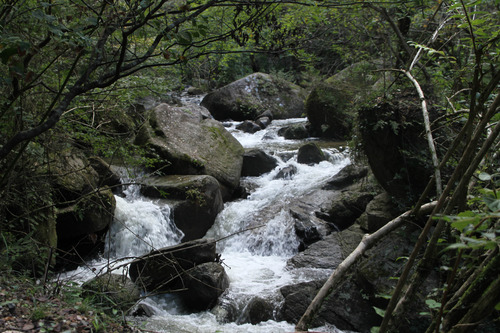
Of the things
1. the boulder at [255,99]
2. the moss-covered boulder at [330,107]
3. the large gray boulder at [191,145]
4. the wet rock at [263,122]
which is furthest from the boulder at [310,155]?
the boulder at [255,99]

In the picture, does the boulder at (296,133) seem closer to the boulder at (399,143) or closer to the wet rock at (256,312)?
the boulder at (399,143)

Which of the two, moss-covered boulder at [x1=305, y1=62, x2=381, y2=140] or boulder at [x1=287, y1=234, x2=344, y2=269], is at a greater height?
moss-covered boulder at [x1=305, y1=62, x2=381, y2=140]

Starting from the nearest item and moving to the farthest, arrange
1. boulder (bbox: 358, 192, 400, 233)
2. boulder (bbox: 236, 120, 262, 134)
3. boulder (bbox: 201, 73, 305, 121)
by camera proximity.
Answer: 1. boulder (bbox: 358, 192, 400, 233)
2. boulder (bbox: 236, 120, 262, 134)
3. boulder (bbox: 201, 73, 305, 121)

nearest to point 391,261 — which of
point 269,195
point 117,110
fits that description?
point 117,110

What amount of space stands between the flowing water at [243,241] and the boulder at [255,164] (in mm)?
213

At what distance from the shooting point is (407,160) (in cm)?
566

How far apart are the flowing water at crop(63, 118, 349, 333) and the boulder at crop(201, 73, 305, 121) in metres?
5.92

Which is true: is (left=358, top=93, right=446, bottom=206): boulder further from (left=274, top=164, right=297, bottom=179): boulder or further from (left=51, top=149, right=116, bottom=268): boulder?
(left=274, top=164, right=297, bottom=179): boulder

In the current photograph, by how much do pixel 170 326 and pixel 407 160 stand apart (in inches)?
162

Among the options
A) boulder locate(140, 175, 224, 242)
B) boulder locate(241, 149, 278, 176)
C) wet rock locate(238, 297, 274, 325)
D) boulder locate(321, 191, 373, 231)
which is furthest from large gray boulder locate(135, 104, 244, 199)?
wet rock locate(238, 297, 274, 325)

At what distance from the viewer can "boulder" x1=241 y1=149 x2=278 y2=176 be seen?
36.9 feet

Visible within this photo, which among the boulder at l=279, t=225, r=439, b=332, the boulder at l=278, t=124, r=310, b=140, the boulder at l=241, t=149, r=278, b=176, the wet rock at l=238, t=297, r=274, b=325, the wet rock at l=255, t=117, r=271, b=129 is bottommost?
the wet rock at l=238, t=297, r=274, b=325

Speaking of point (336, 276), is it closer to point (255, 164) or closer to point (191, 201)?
point (191, 201)

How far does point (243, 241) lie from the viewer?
8.28m
